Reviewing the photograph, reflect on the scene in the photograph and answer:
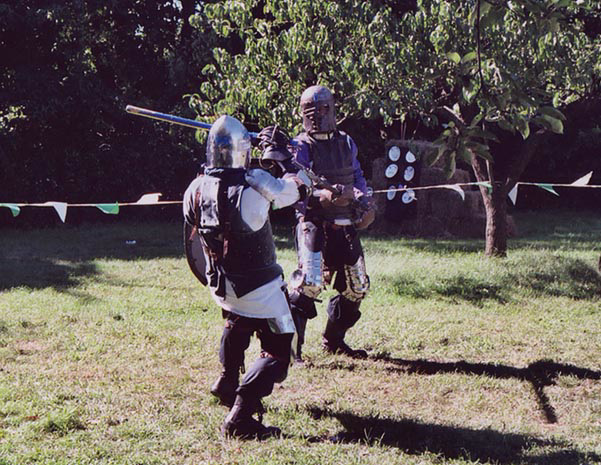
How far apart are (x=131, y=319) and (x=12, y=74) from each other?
9.90 m

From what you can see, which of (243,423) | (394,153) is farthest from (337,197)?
(394,153)

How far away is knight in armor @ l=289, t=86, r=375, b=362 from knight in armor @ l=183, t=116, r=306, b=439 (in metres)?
1.07

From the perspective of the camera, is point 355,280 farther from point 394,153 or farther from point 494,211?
point 394,153

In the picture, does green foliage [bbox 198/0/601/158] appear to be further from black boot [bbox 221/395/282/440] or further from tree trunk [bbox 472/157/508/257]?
black boot [bbox 221/395/282/440]

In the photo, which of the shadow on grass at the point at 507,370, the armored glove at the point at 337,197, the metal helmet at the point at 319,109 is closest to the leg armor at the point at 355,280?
the armored glove at the point at 337,197

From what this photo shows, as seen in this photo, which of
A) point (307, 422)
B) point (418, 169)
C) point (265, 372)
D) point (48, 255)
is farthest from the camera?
point (418, 169)

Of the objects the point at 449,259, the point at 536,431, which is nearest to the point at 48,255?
the point at 449,259

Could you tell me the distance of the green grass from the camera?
12.8ft

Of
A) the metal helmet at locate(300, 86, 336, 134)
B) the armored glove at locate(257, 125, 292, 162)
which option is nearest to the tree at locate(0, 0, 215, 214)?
the metal helmet at locate(300, 86, 336, 134)

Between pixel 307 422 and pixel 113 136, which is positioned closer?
pixel 307 422

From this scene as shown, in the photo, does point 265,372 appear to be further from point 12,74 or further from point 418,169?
point 12,74

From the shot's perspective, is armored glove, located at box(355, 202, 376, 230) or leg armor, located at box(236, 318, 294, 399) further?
armored glove, located at box(355, 202, 376, 230)

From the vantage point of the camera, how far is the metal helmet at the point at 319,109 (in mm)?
5219

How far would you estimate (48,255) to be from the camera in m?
11.3
